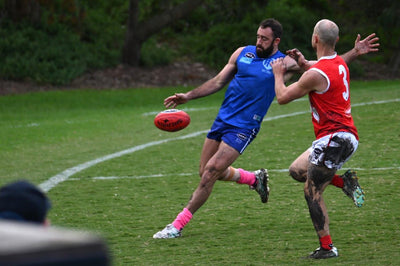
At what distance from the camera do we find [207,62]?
27.4 m

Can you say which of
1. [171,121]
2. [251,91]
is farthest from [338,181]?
[171,121]

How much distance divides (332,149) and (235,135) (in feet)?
4.97

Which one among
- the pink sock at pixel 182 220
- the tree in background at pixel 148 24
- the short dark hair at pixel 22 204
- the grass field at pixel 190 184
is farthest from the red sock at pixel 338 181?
the tree in background at pixel 148 24

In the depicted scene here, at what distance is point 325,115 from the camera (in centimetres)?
575

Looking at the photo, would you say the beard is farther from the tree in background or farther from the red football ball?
the tree in background

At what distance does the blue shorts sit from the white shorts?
1.36 meters

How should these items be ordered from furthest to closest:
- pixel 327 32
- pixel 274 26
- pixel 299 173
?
pixel 274 26, pixel 299 173, pixel 327 32

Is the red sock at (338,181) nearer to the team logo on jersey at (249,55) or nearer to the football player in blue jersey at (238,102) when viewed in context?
the football player in blue jersey at (238,102)

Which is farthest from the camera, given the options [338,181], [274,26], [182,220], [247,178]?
[247,178]

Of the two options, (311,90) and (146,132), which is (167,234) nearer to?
(311,90)

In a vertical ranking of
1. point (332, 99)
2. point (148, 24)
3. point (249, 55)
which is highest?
point (332, 99)

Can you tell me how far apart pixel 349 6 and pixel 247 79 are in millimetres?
23532

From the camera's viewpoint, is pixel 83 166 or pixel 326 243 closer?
pixel 326 243

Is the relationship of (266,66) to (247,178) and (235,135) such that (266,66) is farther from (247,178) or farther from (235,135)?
(247,178)
